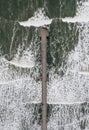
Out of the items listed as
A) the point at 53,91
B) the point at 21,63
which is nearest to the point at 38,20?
the point at 21,63

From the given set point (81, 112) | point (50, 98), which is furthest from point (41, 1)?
point (81, 112)

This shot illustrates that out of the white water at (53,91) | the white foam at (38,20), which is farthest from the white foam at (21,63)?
the white foam at (38,20)

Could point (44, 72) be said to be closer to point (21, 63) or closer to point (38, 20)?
point (21, 63)

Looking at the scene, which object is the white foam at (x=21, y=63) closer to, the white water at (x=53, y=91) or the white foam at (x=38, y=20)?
the white water at (x=53, y=91)

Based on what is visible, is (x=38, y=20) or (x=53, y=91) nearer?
(x=38, y=20)

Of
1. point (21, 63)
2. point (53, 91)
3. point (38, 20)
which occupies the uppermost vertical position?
point (38, 20)

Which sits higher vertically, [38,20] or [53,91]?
[38,20]

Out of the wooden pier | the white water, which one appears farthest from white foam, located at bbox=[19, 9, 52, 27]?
the white water

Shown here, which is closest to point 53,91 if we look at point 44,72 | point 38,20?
point 44,72

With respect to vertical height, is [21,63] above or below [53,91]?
above
